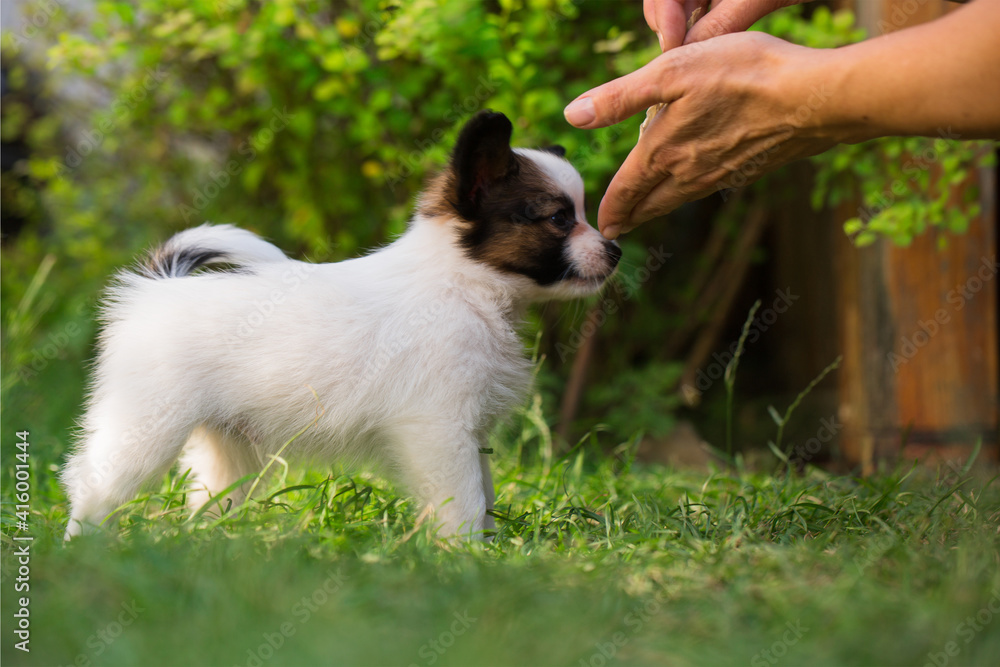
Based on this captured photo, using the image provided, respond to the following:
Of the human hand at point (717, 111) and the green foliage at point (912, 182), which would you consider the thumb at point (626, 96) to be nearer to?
the human hand at point (717, 111)

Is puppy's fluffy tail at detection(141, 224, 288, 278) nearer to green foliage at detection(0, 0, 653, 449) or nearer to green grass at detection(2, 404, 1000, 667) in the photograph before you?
green grass at detection(2, 404, 1000, 667)

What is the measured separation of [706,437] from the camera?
5.82 metres

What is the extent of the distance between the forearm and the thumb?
464 millimetres

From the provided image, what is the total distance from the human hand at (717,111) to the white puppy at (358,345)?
31 cm

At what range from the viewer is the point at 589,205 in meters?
4.73

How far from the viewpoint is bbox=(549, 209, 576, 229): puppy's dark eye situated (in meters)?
2.85

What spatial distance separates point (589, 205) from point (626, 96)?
84.8 inches

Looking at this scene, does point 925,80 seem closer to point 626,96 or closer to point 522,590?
point 626,96

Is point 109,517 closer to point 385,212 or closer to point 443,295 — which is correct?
point 443,295


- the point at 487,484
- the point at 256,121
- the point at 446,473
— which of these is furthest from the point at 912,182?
the point at 256,121

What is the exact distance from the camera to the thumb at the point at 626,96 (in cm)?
254

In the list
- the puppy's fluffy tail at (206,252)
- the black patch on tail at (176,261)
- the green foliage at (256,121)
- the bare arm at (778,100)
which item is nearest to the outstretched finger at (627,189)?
the bare arm at (778,100)

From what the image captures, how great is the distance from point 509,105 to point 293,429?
1940mm

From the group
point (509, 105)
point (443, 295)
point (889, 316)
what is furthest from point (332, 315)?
point (889, 316)
